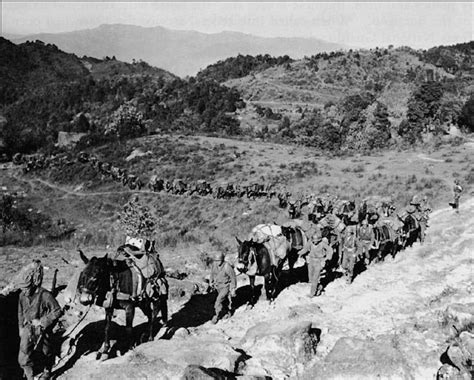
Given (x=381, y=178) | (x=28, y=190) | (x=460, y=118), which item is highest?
(x=460, y=118)

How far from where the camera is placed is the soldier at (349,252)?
13445 millimetres

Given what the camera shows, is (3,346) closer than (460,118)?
Yes

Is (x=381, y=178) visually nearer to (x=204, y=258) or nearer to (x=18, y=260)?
(x=204, y=258)

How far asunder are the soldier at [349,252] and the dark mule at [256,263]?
2468 mm

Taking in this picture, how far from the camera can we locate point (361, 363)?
26.1ft

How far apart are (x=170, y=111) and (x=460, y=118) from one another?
4325 cm

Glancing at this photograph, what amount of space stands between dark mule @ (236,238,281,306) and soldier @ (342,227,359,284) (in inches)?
97.2

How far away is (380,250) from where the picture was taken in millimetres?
15242

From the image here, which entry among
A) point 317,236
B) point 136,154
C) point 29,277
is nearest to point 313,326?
point 317,236

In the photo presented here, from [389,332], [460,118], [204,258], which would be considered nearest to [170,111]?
[460,118]

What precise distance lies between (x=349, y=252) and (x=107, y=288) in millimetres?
7849

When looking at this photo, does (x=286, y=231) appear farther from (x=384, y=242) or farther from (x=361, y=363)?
(x=361, y=363)

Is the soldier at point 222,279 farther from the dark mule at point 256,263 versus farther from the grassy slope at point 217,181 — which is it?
the grassy slope at point 217,181

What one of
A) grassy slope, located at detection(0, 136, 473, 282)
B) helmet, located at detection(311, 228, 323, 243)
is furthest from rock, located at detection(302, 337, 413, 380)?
grassy slope, located at detection(0, 136, 473, 282)
